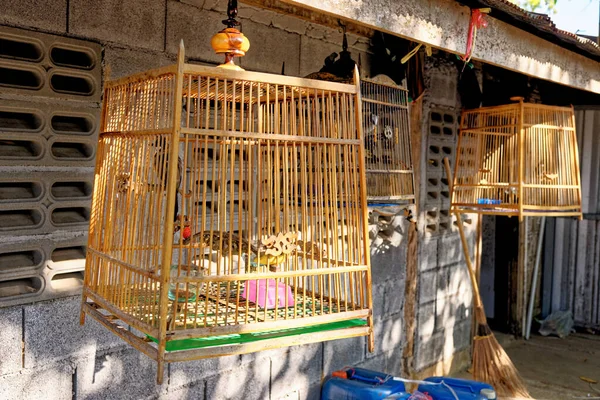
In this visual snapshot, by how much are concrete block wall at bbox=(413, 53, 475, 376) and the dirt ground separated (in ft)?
3.21

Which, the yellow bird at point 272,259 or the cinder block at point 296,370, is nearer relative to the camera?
the yellow bird at point 272,259

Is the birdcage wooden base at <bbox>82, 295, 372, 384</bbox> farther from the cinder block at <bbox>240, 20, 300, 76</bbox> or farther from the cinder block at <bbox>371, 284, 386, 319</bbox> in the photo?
the cinder block at <bbox>371, 284, 386, 319</bbox>

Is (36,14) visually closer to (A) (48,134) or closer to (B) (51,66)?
(B) (51,66)

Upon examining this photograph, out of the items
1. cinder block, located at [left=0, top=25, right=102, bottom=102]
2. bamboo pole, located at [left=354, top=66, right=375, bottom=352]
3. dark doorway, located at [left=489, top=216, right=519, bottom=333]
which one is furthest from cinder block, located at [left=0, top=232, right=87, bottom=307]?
dark doorway, located at [left=489, top=216, right=519, bottom=333]

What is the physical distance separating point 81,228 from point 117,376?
89 centimetres

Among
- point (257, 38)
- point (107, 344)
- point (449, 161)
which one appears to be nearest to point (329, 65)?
point (257, 38)

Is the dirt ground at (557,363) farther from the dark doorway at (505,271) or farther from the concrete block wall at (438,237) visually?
the concrete block wall at (438,237)

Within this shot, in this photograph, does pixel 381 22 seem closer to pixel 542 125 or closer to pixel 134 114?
pixel 134 114

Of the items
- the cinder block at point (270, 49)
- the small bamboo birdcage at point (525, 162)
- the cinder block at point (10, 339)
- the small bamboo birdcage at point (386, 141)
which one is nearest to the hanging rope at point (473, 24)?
the small bamboo birdcage at point (386, 141)

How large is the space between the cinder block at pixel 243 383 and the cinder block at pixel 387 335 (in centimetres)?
140

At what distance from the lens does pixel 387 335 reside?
5730mm

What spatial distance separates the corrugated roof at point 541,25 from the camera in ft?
13.2

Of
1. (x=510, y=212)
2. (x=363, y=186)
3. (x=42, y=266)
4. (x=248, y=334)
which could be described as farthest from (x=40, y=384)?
(x=510, y=212)

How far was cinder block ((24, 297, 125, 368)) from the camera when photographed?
10.1ft
